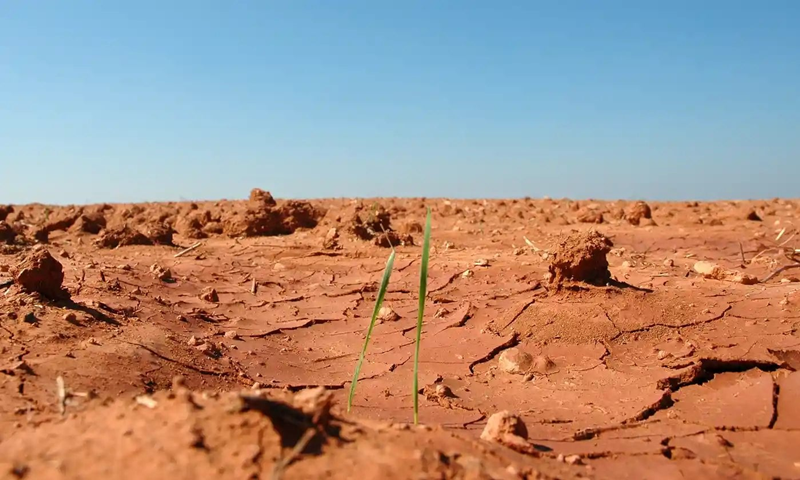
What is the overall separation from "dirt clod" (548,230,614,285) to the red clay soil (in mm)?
14

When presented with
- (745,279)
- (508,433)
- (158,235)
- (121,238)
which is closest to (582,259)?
(745,279)

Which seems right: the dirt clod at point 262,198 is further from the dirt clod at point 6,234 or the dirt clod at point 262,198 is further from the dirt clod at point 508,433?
the dirt clod at point 508,433

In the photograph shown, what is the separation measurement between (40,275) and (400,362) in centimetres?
196

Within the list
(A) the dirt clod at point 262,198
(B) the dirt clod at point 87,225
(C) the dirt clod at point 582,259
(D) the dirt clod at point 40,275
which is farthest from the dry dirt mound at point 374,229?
(D) the dirt clod at point 40,275

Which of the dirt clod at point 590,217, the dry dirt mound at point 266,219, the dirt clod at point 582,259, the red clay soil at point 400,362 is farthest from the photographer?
the dirt clod at point 590,217

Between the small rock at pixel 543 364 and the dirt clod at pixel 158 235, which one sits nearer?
the small rock at pixel 543 364

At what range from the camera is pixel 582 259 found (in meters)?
4.31

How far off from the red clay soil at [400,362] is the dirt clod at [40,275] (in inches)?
0.4

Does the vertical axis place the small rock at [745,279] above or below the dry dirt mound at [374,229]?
below

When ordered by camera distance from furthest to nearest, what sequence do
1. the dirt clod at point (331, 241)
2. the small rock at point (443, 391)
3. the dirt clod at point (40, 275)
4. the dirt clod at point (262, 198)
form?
the dirt clod at point (262, 198) → the dirt clod at point (331, 241) → the dirt clod at point (40, 275) → the small rock at point (443, 391)

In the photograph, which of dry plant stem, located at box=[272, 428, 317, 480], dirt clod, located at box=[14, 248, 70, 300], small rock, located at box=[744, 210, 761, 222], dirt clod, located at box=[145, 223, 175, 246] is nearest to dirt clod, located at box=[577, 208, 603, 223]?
small rock, located at box=[744, 210, 761, 222]

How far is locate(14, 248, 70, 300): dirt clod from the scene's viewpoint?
138 inches

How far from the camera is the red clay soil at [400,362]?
157cm

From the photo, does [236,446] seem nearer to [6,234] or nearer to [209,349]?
[209,349]
